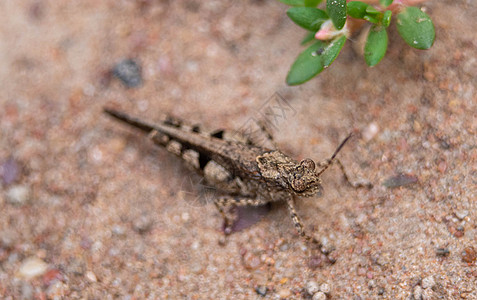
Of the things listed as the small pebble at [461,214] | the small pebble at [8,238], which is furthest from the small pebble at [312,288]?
the small pebble at [8,238]

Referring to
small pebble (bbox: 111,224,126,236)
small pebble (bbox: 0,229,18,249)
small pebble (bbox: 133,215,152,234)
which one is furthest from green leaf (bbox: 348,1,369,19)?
small pebble (bbox: 0,229,18,249)

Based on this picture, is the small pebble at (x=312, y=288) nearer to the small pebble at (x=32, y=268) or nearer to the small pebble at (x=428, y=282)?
the small pebble at (x=428, y=282)

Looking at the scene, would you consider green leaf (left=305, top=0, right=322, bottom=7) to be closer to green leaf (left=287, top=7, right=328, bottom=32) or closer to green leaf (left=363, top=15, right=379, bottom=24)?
green leaf (left=287, top=7, right=328, bottom=32)

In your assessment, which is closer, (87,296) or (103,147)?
(87,296)

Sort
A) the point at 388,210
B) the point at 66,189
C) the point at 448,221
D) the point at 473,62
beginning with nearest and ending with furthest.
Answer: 1. the point at 448,221
2. the point at 388,210
3. the point at 473,62
4. the point at 66,189

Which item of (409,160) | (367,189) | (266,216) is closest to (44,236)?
(266,216)

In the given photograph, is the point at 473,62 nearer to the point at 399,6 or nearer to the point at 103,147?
the point at 399,6
